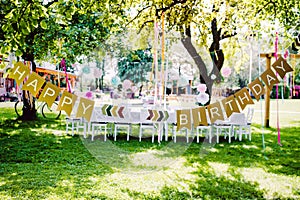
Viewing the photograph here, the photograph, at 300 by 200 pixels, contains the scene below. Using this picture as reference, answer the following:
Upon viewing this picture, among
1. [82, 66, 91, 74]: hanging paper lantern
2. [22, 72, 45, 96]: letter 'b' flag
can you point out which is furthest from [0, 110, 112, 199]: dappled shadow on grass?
[82, 66, 91, 74]: hanging paper lantern

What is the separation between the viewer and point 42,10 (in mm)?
3492

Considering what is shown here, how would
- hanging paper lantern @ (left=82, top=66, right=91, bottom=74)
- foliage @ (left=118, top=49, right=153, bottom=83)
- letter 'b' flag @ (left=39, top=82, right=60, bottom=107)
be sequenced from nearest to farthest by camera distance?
letter 'b' flag @ (left=39, top=82, right=60, bottom=107), hanging paper lantern @ (left=82, top=66, right=91, bottom=74), foliage @ (left=118, top=49, right=153, bottom=83)

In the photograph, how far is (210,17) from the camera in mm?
8742

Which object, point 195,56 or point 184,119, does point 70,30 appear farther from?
point 184,119

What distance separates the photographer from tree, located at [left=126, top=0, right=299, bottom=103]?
311 inches

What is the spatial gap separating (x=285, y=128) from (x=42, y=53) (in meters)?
7.52

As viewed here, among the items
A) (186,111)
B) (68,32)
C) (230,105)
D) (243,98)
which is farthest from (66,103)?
(68,32)

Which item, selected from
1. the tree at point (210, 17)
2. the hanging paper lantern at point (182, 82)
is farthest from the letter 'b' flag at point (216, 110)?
the hanging paper lantern at point (182, 82)

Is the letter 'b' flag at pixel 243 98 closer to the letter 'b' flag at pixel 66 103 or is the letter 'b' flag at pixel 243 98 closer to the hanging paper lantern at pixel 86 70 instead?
the letter 'b' flag at pixel 66 103

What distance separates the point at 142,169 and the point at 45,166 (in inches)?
59.4

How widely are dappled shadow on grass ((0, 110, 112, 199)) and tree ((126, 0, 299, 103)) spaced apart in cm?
350

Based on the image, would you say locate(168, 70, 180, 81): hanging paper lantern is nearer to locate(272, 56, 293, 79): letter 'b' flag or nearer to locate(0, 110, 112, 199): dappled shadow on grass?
locate(0, 110, 112, 199): dappled shadow on grass

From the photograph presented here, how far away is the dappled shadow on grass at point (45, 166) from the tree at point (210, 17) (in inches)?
138

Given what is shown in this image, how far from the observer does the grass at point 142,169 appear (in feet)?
12.8
